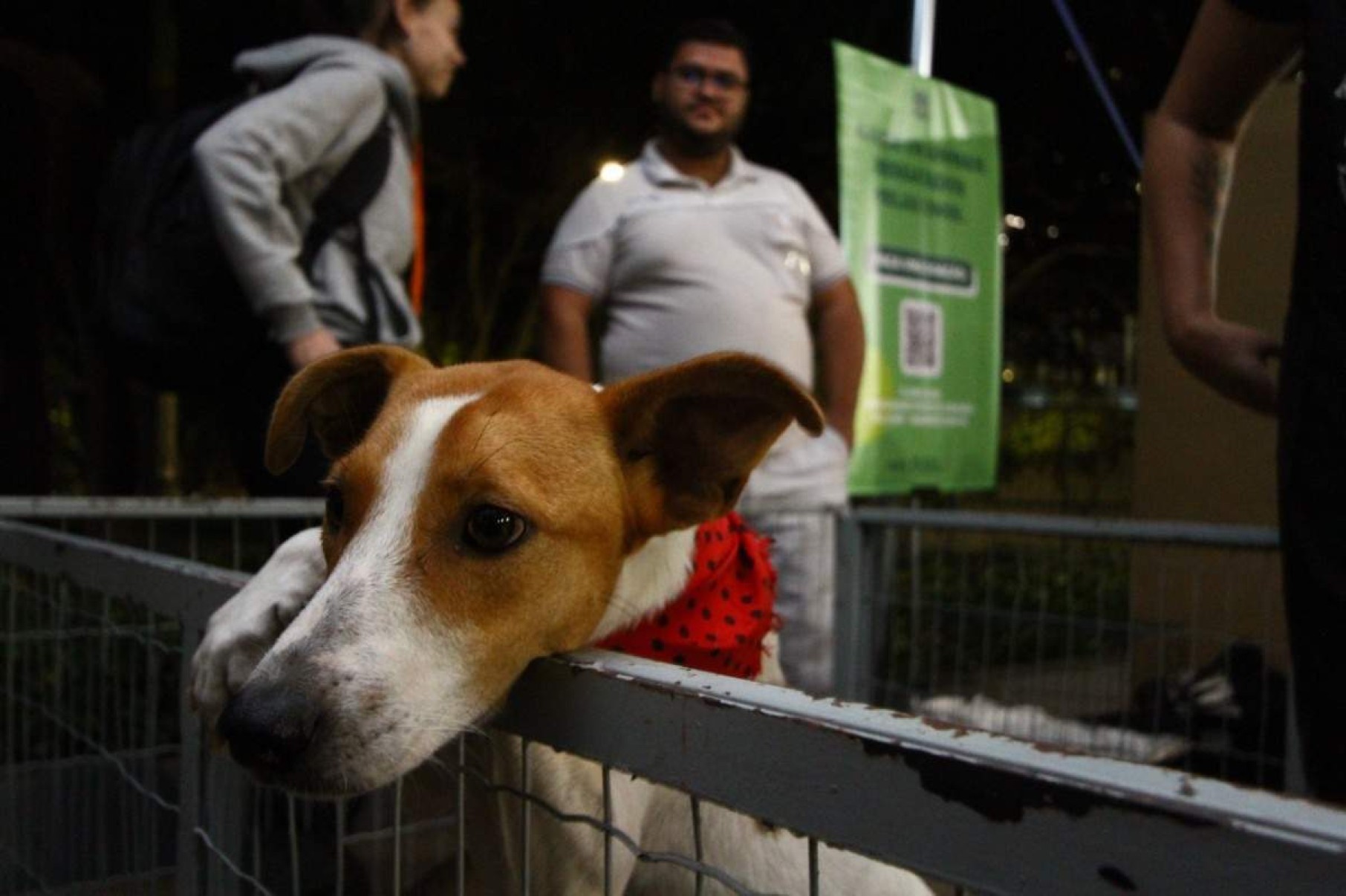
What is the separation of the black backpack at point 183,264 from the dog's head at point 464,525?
3.21 feet

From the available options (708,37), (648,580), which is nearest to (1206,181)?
(648,580)

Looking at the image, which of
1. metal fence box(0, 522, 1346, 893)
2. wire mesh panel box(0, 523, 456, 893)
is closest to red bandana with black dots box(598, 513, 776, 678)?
metal fence box(0, 522, 1346, 893)

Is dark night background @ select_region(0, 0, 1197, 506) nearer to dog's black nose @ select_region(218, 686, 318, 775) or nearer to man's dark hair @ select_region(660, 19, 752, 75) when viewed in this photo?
man's dark hair @ select_region(660, 19, 752, 75)

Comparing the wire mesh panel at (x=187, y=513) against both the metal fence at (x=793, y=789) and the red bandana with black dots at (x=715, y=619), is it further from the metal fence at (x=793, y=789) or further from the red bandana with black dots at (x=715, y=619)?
the red bandana with black dots at (x=715, y=619)

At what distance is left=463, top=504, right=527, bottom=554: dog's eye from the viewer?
4.37ft

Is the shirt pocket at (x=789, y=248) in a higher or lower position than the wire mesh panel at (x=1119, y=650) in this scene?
higher

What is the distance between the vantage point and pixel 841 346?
344cm

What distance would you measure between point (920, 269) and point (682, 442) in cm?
307

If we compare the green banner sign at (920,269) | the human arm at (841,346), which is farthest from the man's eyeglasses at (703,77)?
the green banner sign at (920,269)

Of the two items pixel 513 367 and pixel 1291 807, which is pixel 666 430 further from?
pixel 1291 807

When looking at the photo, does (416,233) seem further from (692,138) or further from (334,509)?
(334,509)

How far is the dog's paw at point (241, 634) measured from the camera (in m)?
1.30

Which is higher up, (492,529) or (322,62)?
(322,62)

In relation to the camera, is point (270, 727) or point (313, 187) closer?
point (270, 727)
